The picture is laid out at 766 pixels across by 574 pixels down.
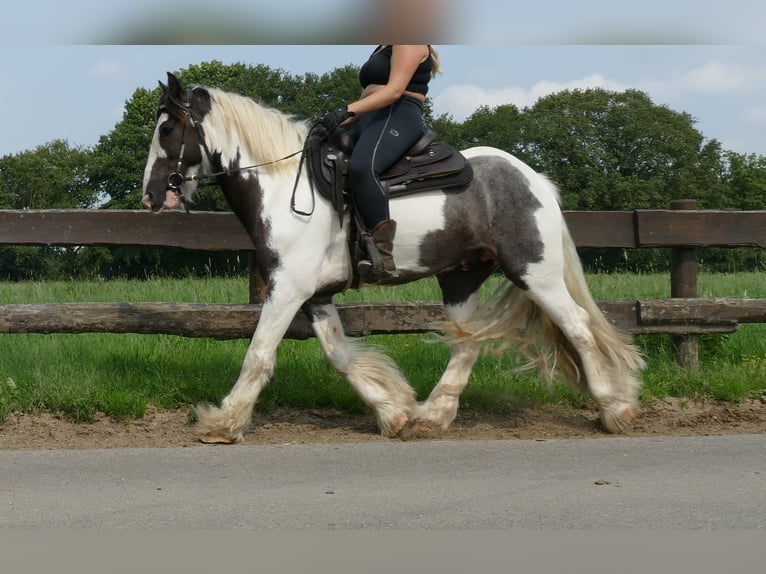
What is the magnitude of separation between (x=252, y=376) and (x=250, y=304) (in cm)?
134

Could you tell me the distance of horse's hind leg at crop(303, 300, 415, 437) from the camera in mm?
6109

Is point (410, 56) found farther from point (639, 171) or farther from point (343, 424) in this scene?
point (639, 171)

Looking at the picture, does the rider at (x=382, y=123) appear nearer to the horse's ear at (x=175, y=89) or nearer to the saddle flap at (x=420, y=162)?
the saddle flap at (x=420, y=162)

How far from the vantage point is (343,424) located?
6.53 meters

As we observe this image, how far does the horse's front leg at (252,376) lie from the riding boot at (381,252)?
0.47 meters

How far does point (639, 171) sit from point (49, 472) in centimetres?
5079

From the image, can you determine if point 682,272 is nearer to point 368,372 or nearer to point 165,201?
point 368,372

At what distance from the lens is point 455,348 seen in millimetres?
6562

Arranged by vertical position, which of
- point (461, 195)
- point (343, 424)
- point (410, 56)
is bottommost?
point (343, 424)

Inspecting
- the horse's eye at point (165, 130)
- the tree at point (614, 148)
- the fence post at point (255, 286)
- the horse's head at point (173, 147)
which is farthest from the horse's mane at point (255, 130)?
the tree at point (614, 148)

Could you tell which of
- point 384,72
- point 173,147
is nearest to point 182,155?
point 173,147

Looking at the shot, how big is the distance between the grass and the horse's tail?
0.26 m

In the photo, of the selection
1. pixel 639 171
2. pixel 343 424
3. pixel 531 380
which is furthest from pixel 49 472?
pixel 639 171

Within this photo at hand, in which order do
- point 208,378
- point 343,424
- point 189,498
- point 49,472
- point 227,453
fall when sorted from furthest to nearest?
point 208,378, point 343,424, point 227,453, point 49,472, point 189,498
